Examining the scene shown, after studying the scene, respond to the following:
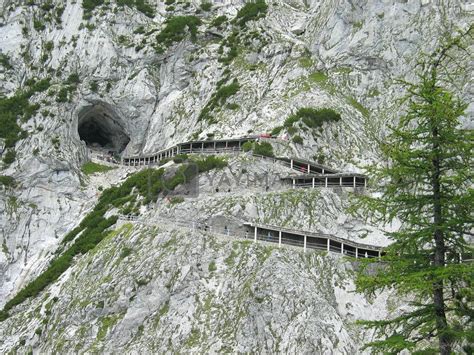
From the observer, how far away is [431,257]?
55.3 feet

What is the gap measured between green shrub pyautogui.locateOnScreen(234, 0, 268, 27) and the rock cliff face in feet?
1.94

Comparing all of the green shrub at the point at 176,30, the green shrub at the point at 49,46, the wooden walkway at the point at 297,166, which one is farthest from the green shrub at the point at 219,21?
the wooden walkway at the point at 297,166

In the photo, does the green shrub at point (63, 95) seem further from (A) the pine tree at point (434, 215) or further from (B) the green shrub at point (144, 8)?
(A) the pine tree at point (434, 215)

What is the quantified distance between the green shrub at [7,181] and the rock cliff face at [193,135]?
1138mm

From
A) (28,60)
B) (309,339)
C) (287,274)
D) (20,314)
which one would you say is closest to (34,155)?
(28,60)

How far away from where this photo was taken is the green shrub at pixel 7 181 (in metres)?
81.4

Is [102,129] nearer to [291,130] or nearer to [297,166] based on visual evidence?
[291,130]

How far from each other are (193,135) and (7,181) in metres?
26.4

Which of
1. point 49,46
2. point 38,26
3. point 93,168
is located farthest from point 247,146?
point 38,26

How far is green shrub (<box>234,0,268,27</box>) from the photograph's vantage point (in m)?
103

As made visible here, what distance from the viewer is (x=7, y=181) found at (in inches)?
3214

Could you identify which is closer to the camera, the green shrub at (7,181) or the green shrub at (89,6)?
the green shrub at (7,181)

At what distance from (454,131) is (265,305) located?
36.0 meters

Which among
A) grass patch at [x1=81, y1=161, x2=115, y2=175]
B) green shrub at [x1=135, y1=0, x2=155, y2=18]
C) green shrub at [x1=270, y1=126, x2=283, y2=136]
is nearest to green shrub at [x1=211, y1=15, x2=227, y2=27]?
green shrub at [x1=135, y1=0, x2=155, y2=18]
